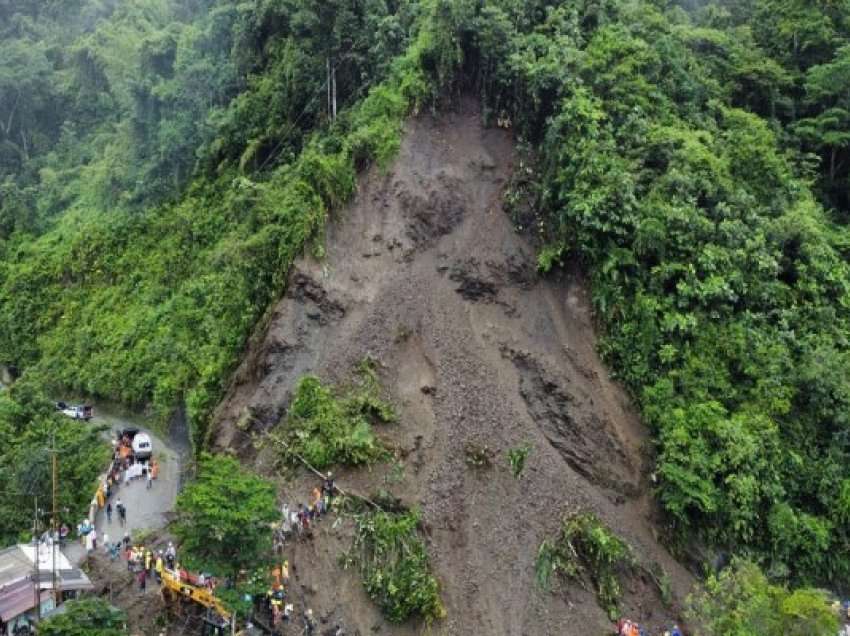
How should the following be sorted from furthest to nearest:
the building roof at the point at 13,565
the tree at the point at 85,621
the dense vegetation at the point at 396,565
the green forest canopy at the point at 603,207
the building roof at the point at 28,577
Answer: the green forest canopy at the point at 603,207 → the building roof at the point at 13,565 → the dense vegetation at the point at 396,565 → the building roof at the point at 28,577 → the tree at the point at 85,621


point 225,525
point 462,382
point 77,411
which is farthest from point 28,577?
point 77,411

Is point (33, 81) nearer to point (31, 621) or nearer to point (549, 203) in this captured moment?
point (549, 203)

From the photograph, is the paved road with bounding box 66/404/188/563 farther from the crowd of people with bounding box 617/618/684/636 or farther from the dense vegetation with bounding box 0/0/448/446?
the crowd of people with bounding box 617/618/684/636

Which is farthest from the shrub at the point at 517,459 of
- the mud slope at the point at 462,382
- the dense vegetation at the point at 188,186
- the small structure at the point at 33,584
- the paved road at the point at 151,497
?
the small structure at the point at 33,584

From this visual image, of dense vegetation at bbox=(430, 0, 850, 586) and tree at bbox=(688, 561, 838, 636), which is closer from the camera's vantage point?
tree at bbox=(688, 561, 838, 636)

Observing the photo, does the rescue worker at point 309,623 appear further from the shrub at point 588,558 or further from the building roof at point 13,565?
the building roof at point 13,565

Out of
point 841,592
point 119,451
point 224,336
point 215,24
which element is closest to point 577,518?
point 841,592

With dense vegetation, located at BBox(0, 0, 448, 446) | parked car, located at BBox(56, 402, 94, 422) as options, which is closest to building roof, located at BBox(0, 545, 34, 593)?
dense vegetation, located at BBox(0, 0, 448, 446)
